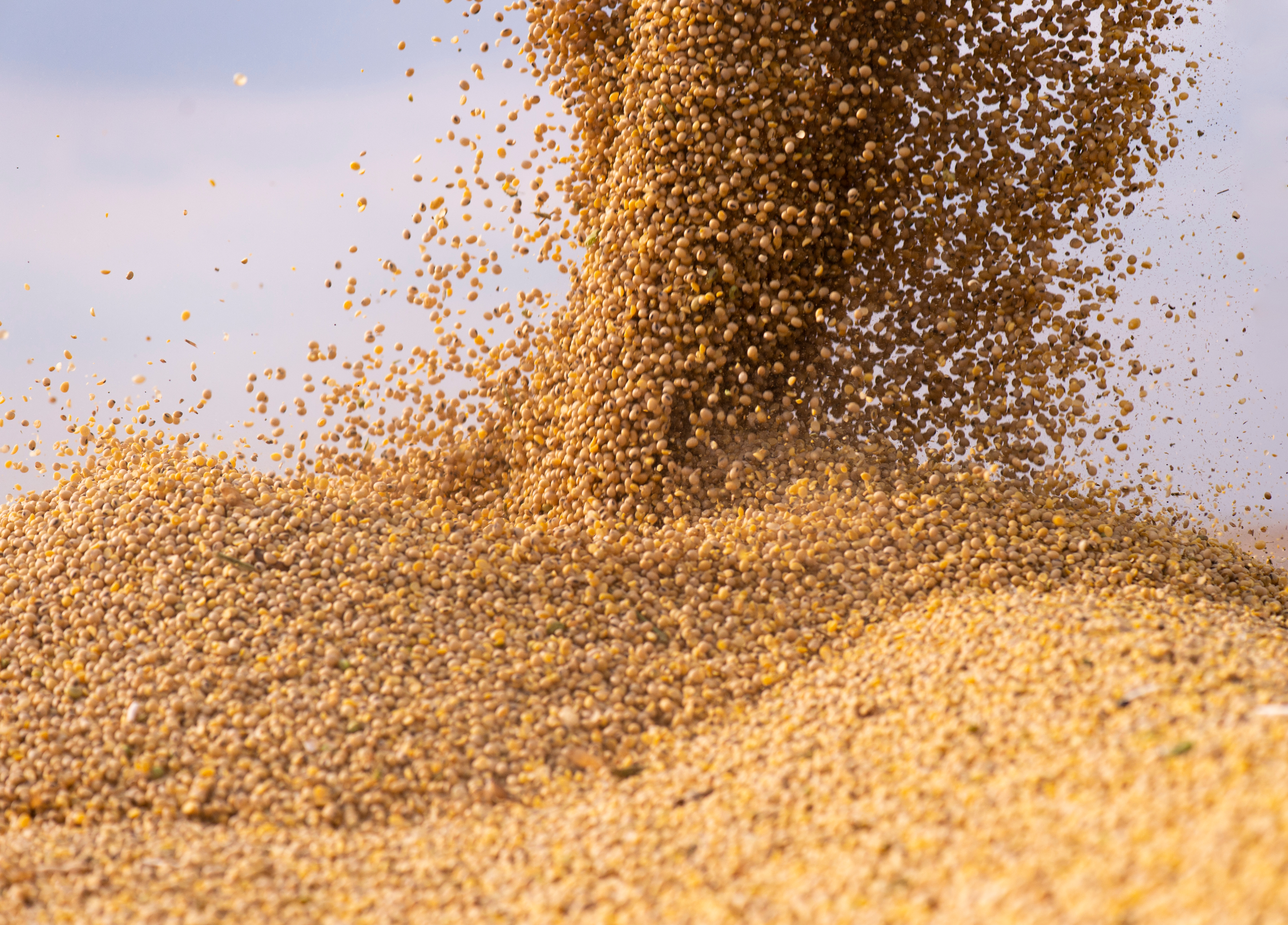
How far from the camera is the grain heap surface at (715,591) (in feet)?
5.45

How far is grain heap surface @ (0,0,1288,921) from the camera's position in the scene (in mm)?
1661

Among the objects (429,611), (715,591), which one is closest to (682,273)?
(715,591)

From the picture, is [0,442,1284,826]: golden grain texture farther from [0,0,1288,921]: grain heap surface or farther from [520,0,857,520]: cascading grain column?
[520,0,857,520]: cascading grain column

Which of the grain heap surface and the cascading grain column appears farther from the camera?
the cascading grain column

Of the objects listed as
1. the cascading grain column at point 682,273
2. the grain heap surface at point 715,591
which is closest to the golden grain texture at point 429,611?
the grain heap surface at point 715,591

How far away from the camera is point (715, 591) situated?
106 inches

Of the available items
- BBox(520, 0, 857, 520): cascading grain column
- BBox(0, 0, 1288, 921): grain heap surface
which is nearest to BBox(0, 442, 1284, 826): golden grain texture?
BBox(0, 0, 1288, 921): grain heap surface

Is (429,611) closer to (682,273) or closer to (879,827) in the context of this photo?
(879,827)

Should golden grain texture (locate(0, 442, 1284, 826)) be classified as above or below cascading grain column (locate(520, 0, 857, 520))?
below

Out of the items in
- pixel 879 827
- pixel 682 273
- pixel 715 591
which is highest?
pixel 682 273

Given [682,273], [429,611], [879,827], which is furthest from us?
[682,273]

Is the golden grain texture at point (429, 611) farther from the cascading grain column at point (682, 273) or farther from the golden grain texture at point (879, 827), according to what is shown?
the cascading grain column at point (682, 273)

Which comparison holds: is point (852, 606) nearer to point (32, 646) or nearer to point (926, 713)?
point (926, 713)

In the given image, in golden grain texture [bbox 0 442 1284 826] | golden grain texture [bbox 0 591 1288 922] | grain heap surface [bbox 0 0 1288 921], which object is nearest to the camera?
golden grain texture [bbox 0 591 1288 922]
